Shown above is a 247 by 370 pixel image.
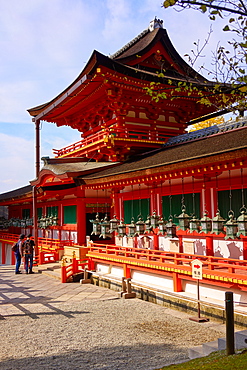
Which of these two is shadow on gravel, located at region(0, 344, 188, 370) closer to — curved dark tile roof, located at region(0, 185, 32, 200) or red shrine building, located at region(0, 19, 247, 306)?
red shrine building, located at region(0, 19, 247, 306)

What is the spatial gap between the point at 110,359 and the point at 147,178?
21.7 ft

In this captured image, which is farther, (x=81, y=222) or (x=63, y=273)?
(x=81, y=222)

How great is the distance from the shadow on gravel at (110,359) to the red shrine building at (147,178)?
114 inches

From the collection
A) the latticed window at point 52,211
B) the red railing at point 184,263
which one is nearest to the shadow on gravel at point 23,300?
the red railing at point 184,263

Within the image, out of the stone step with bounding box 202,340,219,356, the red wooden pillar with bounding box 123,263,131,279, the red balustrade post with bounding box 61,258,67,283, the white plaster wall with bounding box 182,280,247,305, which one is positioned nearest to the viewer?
the stone step with bounding box 202,340,219,356

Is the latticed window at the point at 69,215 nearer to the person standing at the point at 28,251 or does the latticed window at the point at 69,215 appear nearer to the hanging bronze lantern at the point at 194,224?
the person standing at the point at 28,251

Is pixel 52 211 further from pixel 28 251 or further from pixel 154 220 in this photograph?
pixel 154 220

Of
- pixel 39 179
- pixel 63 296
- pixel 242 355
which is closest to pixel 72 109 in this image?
pixel 39 179

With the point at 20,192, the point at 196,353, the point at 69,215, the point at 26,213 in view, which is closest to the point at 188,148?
the point at 196,353

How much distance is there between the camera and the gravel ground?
6.91m

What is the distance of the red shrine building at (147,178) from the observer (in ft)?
34.9

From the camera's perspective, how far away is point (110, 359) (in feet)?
22.8

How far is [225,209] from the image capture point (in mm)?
11391

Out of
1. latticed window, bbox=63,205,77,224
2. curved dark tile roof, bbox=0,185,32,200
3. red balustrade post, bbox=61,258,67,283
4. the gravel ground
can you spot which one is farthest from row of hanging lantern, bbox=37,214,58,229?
the gravel ground
